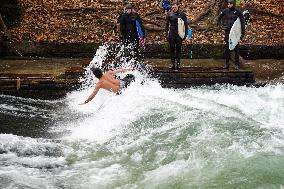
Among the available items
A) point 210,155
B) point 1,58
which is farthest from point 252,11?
point 210,155

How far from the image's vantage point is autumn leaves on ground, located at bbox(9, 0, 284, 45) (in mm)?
15914

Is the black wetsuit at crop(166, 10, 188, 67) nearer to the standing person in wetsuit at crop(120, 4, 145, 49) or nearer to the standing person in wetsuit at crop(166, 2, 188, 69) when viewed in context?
the standing person in wetsuit at crop(166, 2, 188, 69)

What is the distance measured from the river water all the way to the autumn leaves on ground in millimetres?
4120

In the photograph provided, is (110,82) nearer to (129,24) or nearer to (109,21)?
(129,24)

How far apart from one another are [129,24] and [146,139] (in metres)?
4.51

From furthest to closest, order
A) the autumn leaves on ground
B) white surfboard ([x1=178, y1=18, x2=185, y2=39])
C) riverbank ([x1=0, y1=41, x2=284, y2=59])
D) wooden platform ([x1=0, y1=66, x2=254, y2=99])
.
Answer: the autumn leaves on ground
riverbank ([x1=0, y1=41, x2=284, y2=59])
white surfboard ([x1=178, y1=18, x2=185, y2=39])
wooden platform ([x1=0, y1=66, x2=254, y2=99])

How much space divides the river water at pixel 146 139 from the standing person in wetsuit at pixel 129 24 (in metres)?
1.40

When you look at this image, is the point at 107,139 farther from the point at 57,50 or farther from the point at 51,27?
the point at 51,27

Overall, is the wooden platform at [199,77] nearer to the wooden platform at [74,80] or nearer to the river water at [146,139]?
the wooden platform at [74,80]

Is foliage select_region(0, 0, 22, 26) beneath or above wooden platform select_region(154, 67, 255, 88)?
above

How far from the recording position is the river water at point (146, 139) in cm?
755

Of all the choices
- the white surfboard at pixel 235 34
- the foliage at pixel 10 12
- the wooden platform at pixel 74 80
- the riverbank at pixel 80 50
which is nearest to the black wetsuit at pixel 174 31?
the wooden platform at pixel 74 80

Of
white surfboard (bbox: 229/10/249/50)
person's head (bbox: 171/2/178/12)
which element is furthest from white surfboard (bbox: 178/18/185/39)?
white surfboard (bbox: 229/10/249/50)

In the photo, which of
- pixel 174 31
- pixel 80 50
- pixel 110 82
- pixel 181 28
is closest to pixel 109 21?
pixel 80 50
